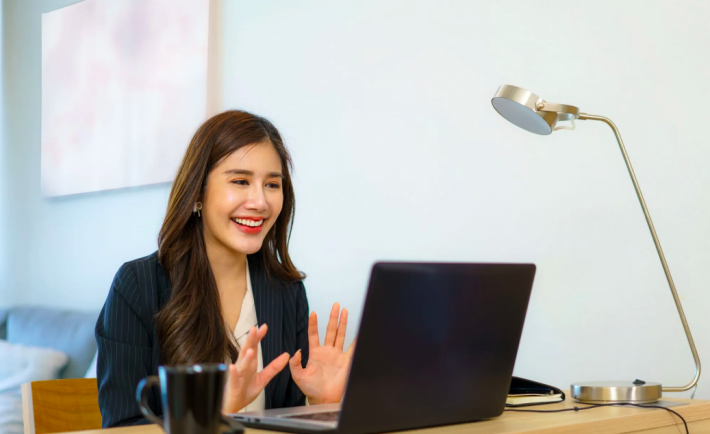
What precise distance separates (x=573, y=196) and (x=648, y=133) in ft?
0.79

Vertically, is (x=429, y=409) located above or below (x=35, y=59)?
below

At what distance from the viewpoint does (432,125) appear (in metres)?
2.13

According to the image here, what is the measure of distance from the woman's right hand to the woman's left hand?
149 millimetres

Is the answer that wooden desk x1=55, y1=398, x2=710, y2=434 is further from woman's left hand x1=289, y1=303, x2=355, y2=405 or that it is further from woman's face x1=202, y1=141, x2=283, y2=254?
woman's face x1=202, y1=141, x2=283, y2=254

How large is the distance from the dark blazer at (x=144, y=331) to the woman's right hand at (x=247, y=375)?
22cm

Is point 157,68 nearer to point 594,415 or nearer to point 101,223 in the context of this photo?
point 101,223

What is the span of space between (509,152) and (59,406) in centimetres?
131

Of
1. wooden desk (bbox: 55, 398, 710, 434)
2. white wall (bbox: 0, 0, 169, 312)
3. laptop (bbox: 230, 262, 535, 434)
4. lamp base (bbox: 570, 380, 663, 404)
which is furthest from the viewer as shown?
white wall (bbox: 0, 0, 169, 312)

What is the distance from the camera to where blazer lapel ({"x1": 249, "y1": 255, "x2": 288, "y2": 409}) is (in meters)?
1.61

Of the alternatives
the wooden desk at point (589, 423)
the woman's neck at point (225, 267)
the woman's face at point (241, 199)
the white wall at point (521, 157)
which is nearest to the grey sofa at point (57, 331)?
the white wall at point (521, 157)

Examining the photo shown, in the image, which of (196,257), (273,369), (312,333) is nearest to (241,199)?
(196,257)

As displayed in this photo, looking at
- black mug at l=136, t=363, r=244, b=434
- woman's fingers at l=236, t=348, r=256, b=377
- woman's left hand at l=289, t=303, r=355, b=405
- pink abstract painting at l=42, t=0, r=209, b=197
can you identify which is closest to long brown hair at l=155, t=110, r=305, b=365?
woman's left hand at l=289, t=303, r=355, b=405

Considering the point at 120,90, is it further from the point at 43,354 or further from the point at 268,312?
the point at 268,312

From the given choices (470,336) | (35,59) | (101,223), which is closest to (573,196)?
(470,336)
